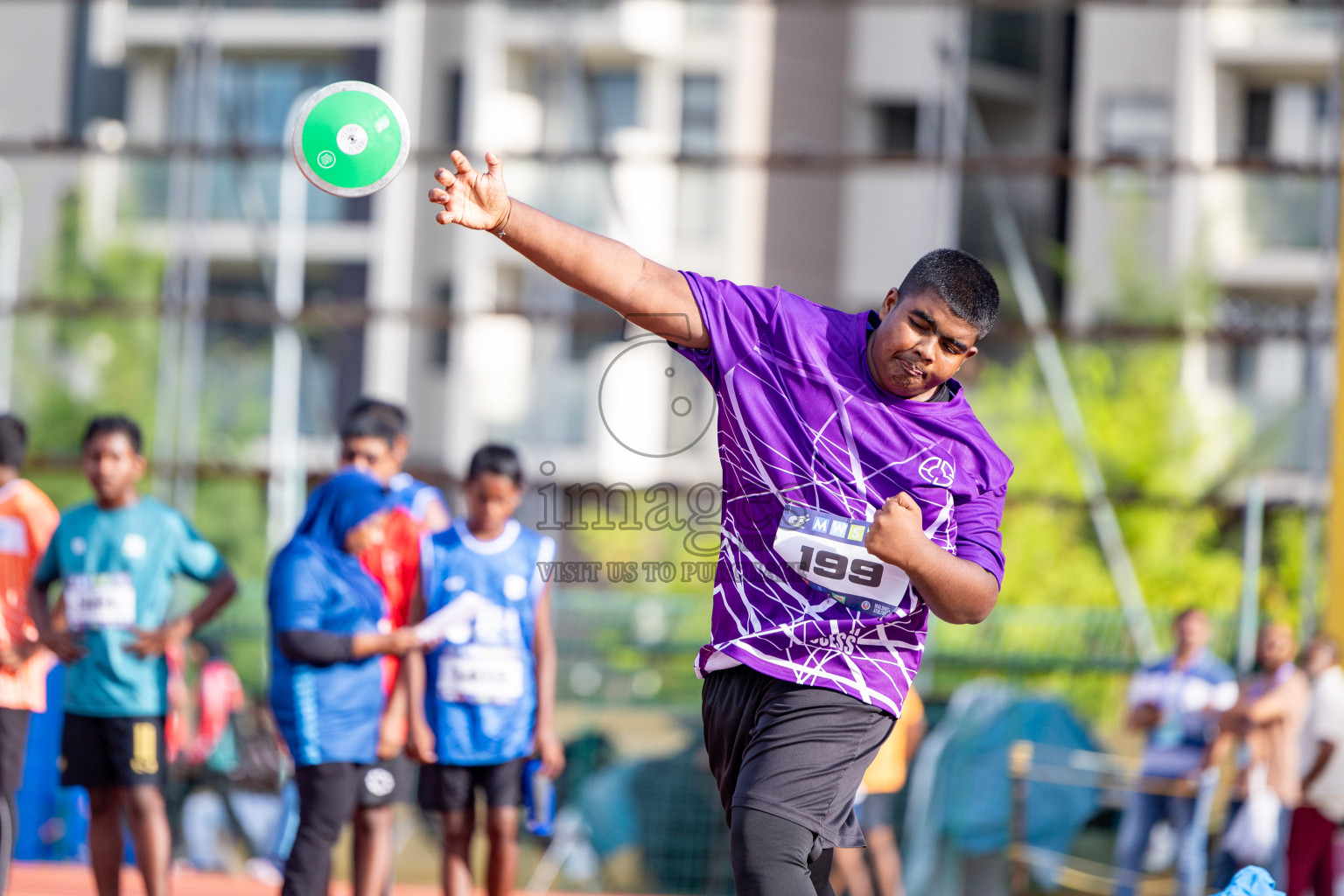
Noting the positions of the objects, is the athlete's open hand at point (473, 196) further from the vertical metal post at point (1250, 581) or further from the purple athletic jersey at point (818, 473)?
the vertical metal post at point (1250, 581)

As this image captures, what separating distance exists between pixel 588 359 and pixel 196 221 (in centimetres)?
1068

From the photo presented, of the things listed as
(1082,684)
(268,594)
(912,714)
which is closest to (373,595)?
(268,594)

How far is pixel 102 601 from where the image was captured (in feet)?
18.9

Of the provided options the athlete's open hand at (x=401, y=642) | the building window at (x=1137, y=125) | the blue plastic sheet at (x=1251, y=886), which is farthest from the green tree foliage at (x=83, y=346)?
the blue plastic sheet at (x=1251, y=886)

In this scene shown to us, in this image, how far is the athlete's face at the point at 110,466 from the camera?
5742mm

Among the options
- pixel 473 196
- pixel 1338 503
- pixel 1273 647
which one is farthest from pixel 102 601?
pixel 1338 503

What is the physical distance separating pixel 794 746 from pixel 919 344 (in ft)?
2.83

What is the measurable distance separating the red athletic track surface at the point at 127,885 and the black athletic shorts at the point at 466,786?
2.29 meters

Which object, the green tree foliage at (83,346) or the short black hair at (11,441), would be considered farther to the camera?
the green tree foliage at (83,346)

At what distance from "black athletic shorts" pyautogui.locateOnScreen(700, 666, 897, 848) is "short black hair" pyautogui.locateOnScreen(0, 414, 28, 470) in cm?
330

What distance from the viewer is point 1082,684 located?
1449 centimetres

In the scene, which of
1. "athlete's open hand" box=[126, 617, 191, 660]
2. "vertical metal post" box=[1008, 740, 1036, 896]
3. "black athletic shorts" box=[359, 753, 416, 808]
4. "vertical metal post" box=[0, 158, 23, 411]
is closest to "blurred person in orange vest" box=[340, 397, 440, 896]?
"black athletic shorts" box=[359, 753, 416, 808]

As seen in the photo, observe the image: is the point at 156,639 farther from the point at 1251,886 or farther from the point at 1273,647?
the point at 1273,647

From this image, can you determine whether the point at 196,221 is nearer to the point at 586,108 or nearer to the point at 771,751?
the point at 771,751
